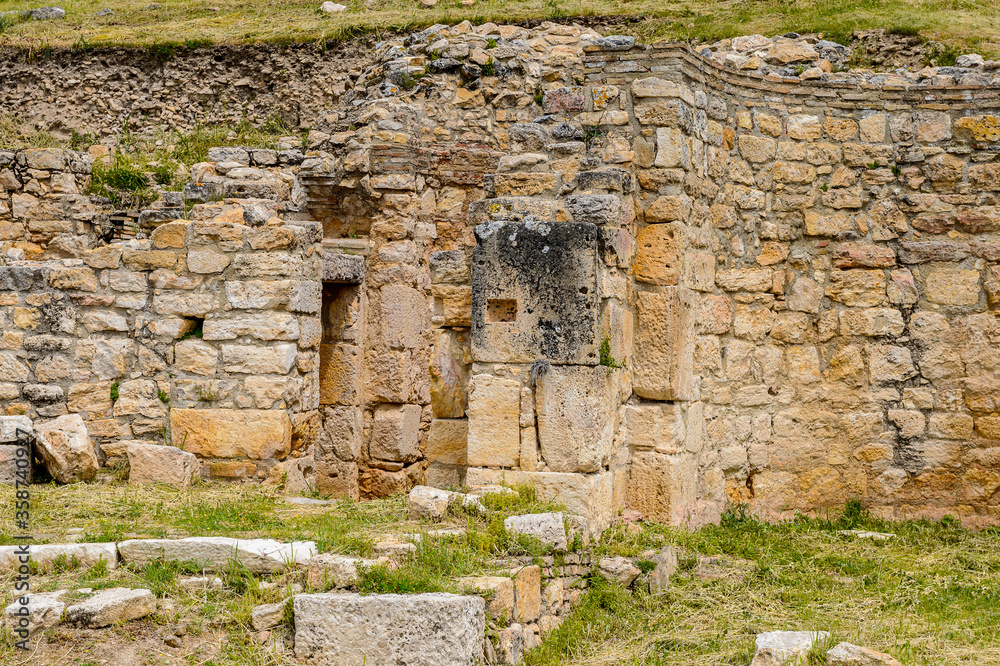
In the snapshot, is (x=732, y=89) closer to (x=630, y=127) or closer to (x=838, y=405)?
(x=630, y=127)

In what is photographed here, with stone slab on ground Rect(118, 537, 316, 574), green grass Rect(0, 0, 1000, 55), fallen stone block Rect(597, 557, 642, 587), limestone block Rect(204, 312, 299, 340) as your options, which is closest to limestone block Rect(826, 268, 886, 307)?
fallen stone block Rect(597, 557, 642, 587)

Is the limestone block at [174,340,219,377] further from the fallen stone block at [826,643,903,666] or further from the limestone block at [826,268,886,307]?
the fallen stone block at [826,643,903,666]

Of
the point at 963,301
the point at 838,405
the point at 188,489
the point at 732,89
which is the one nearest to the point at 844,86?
the point at 732,89

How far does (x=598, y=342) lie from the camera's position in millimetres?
5777

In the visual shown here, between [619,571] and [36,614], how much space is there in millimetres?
2885

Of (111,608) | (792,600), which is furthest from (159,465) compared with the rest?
(792,600)

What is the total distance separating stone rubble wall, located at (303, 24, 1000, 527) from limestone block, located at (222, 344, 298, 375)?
3.63 ft

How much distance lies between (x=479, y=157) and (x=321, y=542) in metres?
5.76

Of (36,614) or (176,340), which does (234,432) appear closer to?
(176,340)

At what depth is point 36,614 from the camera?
4062 mm

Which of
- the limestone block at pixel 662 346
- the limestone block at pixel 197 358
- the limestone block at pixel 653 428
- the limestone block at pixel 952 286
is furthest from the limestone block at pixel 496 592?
the limestone block at pixel 952 286

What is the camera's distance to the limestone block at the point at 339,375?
355 inches

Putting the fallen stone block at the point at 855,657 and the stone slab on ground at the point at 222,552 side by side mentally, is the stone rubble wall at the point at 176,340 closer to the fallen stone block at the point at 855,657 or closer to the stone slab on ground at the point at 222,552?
the stone slab on ground at the point at 222,552

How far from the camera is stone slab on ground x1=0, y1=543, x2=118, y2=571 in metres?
4.59
